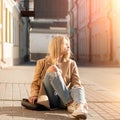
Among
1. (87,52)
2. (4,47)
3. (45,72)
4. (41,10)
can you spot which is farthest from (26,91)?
(87,52)

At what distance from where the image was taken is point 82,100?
6.86 m

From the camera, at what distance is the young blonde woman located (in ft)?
23.2

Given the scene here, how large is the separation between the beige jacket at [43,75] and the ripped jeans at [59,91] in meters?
0.11

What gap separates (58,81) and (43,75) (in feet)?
1.69

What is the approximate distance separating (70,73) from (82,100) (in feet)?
2.35

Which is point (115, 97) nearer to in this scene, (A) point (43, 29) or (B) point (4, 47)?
(B) point (4, 47)

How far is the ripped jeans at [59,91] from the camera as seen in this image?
6963 millimetres

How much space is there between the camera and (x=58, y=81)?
279 inches

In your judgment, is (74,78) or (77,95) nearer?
(77,95)

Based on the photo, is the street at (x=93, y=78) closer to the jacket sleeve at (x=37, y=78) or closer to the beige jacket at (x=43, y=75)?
the beige jacket at (x=43, y=75)

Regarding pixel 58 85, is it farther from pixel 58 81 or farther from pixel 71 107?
pixel 71 107

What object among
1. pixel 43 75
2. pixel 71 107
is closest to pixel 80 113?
pixel 71 107

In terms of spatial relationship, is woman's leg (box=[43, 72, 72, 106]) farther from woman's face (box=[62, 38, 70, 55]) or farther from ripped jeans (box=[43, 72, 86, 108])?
woman's face (box=[62, 38, 70, 55])

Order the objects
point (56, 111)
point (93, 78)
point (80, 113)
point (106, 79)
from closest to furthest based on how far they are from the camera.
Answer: point (80, 113)
point (56, 111)
point (106, 79)
point (93, 78)
